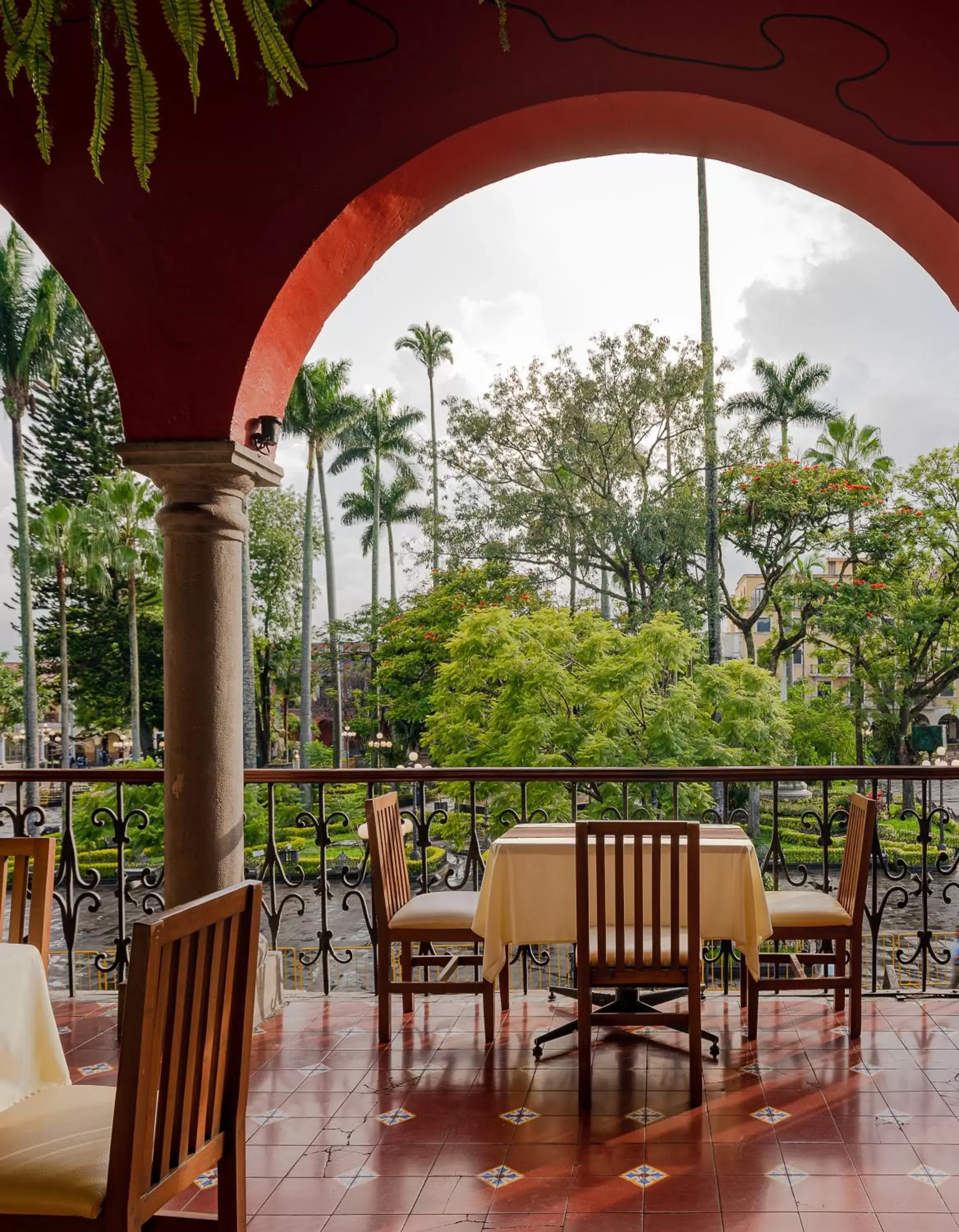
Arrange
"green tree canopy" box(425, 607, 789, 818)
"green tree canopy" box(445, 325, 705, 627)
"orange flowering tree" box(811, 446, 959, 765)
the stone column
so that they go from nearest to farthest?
1. the stone column
2. "green tree canopy" box(425, 607, 789, 818)
3. "orange flowering tree" box(811, 446, 959, 765)
4. "green tree canopy" box(445, 325, 705, 627)

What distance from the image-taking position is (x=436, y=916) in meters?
3.84

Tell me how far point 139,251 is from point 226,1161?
2853 mm

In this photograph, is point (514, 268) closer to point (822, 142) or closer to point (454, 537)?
point (454, 537)

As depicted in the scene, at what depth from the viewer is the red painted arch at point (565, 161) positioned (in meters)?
3.51

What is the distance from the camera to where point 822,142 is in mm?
3516

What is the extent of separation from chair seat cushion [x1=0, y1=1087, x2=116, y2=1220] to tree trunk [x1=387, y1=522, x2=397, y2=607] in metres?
28.0

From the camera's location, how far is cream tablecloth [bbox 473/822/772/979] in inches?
143

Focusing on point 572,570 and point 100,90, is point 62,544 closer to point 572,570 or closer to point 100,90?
point 572,570

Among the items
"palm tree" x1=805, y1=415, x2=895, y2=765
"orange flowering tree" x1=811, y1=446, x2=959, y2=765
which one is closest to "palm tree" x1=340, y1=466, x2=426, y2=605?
"palm tree" x1=805, y1=415, x2=895, y2=765

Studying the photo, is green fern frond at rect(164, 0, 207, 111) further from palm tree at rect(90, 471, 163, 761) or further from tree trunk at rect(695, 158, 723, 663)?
palm tree at rect(90, 471, 163, 761)

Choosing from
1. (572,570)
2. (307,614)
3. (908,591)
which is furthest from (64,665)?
(908,591)

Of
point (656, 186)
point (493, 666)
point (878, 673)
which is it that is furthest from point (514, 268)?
point (493, 666)

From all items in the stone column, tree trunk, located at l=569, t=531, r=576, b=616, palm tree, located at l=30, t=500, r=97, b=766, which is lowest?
the stone column

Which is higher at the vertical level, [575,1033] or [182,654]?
[182,654]
